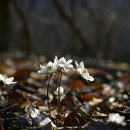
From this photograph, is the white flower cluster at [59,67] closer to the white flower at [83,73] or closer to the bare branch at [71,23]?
the white flower at [83,73]

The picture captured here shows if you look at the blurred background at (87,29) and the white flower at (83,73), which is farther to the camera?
the blurred background at (87,29)

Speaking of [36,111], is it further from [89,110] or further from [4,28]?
[4,28]

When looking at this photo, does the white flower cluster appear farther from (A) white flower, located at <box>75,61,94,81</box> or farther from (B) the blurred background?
(B) the blurred background

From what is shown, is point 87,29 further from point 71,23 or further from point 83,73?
point 83,73

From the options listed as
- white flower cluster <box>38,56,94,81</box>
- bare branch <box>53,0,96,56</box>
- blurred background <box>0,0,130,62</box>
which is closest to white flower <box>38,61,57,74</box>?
white flower cluster <box>38,56,94,81</box>

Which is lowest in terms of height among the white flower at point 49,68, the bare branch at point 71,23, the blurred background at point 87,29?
the white flower at point 49,68

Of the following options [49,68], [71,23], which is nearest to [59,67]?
[49,68]

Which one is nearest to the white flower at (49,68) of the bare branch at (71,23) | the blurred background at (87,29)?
the bare branch at (71,23)

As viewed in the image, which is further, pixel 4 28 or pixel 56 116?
pixel 4 28

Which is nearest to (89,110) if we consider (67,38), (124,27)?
(67,38)

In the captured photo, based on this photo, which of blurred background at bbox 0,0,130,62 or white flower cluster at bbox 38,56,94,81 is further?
blurred background at bbox 0,0,130,62

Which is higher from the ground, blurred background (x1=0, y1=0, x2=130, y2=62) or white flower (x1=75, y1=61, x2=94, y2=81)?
blurred background (x1=0, y1=0, x2=130, y2=62)
